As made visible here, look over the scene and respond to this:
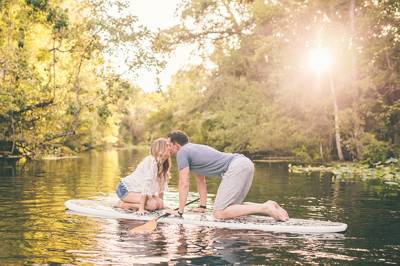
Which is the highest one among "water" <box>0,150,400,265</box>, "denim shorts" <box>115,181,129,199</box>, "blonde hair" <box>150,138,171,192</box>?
"blonde hair" <box>150,138,171,192</box>

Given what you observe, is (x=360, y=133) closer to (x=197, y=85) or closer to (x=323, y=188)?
(x=323, y=188)

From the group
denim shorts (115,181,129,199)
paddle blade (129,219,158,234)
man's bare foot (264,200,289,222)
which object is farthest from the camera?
denim shorts (115,181,129,199)

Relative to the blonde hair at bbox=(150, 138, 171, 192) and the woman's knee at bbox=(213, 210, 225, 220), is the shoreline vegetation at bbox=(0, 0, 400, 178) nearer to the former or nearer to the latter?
the blonde hair at bbox=(150, 138, 171, 192)

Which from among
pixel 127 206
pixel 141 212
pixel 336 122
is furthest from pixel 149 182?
pixel 336 122

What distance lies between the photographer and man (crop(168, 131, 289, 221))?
894 centimetres

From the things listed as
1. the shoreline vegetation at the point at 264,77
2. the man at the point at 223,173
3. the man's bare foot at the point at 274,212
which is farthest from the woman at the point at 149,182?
the shoreline vegetation at the point at 264,77

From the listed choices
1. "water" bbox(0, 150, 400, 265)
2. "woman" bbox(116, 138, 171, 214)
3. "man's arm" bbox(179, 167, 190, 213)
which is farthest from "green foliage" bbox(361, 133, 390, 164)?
"man's arm" bbox(179, 167, 190, 213)

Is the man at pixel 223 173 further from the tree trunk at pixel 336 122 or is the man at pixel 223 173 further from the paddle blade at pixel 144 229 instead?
the tree trunk at pixel 336 122

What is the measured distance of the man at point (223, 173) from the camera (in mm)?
8938

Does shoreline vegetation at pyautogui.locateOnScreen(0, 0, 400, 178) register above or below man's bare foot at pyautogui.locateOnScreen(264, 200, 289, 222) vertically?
above

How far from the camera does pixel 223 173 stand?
30.3 feet

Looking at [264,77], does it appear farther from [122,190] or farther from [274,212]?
[274,212]

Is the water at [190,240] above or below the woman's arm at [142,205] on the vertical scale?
below

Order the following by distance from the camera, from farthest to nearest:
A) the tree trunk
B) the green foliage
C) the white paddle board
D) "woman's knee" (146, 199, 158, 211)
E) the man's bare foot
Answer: the tree trunk → the green foliage → "woman's knee" (146, 199, 158, 211) → the man's bare foot → the white paddle board
